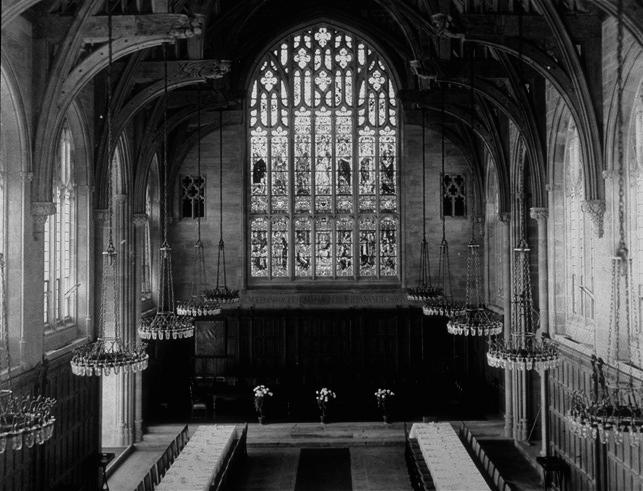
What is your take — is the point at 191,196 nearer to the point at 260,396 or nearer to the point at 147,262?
the point at 147,262

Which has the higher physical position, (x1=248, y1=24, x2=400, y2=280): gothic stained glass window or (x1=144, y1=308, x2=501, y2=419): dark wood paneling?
(x1=248, y1=24, x2=400, y2=280): gothic stained glass window

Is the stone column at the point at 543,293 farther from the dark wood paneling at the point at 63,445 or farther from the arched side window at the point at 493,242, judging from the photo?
the dark wood paneling at the point at 63,445

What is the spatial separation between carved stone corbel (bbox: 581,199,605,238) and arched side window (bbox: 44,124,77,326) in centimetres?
1096

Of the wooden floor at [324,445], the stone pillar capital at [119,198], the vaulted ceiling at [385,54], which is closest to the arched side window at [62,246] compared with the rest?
the vaulted ceiling at [385,54]

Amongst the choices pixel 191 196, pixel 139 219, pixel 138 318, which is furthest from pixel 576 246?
pixel 191 196

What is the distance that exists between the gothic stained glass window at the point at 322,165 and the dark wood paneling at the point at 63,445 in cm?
889

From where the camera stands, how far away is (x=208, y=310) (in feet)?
64.0

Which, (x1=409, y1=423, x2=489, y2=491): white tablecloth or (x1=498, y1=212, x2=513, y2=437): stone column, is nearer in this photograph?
(x1=409, y1=423, x2=489, y2=491): white tablecloth

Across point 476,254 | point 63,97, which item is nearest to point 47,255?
point 63,97

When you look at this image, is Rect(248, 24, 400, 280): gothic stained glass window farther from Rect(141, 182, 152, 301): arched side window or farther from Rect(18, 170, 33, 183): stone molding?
Rect(18, 170, 33, 183): stone molding

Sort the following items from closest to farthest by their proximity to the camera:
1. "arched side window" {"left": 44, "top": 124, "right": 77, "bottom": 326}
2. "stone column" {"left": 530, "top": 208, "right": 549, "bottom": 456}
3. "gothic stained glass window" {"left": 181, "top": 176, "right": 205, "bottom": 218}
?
"arched side window" {"left": 44, "top": 124, "right": 77, "bottom": 326} < "stone column" {"left": 530, "top": 208, "right": 549, "bottom": 456} < "gothic stained glass window" {"left": 181, "top": 176, "right": 205, "bottom": 218}

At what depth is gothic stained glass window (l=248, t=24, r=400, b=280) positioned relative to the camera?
80.8ft

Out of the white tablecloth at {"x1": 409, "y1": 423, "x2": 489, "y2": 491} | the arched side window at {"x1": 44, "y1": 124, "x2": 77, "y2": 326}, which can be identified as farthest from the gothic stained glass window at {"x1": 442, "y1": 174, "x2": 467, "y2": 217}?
the arched side window at {"x1": 44, "y1": 124, "x2": 77, "y2": 326}

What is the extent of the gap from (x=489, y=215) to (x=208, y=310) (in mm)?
10196
